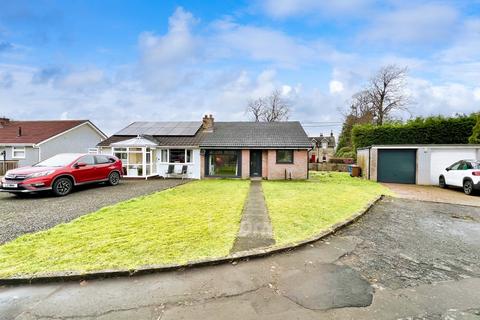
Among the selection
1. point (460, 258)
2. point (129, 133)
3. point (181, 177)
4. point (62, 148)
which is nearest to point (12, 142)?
point (62, 148)

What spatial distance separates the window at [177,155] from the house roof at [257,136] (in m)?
1.77

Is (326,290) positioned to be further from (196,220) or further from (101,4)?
(101,4)

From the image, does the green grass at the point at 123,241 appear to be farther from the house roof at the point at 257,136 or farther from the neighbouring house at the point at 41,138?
the neighbouring house at the point at 41,138

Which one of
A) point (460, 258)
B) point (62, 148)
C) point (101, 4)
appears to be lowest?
point (460, 258)

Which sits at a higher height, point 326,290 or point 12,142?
point 12,142

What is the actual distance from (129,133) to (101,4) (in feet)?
37.1

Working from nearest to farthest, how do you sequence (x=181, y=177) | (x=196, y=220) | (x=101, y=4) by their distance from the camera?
(x=196, y=220) → (x=101, y=4) → (x=181, y=177)

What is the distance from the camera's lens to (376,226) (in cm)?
648

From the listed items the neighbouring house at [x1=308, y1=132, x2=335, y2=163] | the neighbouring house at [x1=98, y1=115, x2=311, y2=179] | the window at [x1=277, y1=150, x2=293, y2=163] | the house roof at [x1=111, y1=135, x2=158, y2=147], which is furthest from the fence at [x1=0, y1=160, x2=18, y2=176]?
the neighbouring house at [x1=308, y1=132, x2=335, y2=163]

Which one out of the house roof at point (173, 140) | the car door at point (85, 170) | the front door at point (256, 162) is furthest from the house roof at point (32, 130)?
the front door at point (256, 162)

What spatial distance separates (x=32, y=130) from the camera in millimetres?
23750

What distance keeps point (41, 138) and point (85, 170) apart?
14438mm

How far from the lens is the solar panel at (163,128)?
20.1m

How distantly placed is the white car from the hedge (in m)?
6.22
